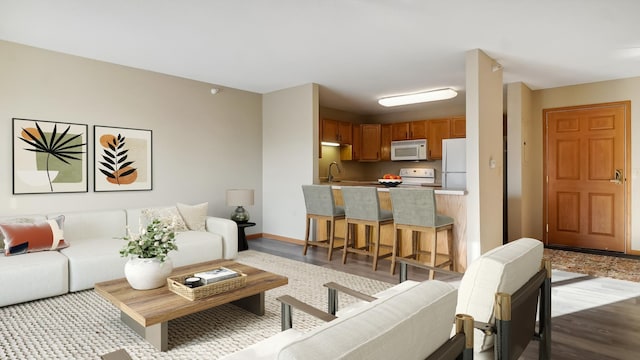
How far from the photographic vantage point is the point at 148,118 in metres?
5.00

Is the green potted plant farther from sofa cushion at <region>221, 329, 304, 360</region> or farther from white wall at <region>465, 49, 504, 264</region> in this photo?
white wall at <region>465, 49, 504, 264</region>

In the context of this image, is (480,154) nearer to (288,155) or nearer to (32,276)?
(288,155)

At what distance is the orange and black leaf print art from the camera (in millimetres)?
4598

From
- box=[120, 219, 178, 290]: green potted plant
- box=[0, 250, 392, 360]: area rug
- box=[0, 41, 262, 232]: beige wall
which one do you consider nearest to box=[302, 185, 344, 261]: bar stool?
box=[0, 250, 392, 360]: area rug

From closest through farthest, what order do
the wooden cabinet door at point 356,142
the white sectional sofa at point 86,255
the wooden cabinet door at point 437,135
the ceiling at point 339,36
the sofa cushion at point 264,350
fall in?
the sofa cushion at point 264,350
the ceiling at point 339,36
the white sectional sofa at point 86,255
the wooden cabinet door at point 437,135
the wooden cabinet door at point 356,142

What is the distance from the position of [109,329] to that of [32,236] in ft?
4.94

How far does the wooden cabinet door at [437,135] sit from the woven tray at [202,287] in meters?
5.53

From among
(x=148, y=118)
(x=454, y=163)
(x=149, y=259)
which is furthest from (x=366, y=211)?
(x=148, y=118)

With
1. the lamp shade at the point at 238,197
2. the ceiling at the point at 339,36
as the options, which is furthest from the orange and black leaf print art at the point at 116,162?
the lamp shade at the point at 238,197

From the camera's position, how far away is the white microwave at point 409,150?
7.46 meters

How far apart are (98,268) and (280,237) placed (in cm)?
305

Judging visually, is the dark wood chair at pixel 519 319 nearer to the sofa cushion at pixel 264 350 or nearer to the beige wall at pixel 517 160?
the sofa cushion at pixel 264 350

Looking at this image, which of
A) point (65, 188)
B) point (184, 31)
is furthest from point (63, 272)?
point (184, 31)

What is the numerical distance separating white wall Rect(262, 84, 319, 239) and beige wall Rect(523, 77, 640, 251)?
349cm
